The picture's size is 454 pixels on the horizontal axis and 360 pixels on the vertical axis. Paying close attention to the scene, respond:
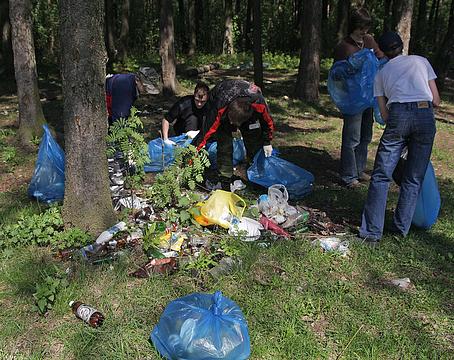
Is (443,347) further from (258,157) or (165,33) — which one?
(165,33)

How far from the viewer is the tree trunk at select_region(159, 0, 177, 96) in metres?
9.05

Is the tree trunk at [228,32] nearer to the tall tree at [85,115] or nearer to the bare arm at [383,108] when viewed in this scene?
the bare arm at [383,108]

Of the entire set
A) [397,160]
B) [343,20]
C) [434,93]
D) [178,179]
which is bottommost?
[178,179]

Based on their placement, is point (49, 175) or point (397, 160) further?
point (49, 175)

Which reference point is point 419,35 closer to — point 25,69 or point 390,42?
point 25,69

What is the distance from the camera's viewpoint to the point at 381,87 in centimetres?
376

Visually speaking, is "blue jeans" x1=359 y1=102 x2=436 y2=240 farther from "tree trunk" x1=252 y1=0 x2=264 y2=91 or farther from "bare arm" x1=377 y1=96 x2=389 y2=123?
"tree trunk" x1=252 y1=0 x2=264 y2=91

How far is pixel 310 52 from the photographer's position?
891cm

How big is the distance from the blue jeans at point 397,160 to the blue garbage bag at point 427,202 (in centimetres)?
18

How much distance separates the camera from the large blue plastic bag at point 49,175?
4.48 meters

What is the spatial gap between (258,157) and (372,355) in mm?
2729

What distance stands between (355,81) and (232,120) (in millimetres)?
1334

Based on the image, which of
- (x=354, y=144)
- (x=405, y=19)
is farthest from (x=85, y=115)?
(x=405, y=19)

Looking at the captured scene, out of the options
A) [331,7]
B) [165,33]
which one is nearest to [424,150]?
[165,33]
